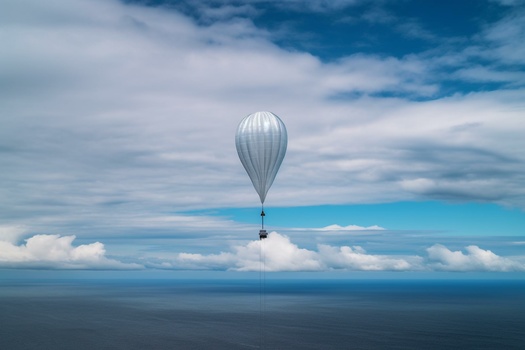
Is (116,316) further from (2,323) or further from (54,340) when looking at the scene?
(54,340)

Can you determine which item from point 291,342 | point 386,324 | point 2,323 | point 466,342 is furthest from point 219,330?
point 2,323

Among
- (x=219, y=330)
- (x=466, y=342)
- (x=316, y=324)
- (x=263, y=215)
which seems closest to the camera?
(x=263, y=215)

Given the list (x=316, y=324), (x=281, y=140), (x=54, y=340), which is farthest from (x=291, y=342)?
(x=54, y=340)

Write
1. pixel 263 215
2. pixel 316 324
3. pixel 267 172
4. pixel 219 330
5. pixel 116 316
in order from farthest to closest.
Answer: pixel 116 316
pixel 316 324
pixel 219 330
pixel 267 172
pixel 263 215

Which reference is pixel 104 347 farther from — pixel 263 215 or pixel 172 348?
pixel 263 215

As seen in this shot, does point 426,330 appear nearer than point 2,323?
Yes

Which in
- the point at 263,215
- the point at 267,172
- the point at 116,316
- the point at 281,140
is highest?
the point at 281,140

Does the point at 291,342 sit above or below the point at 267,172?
below
